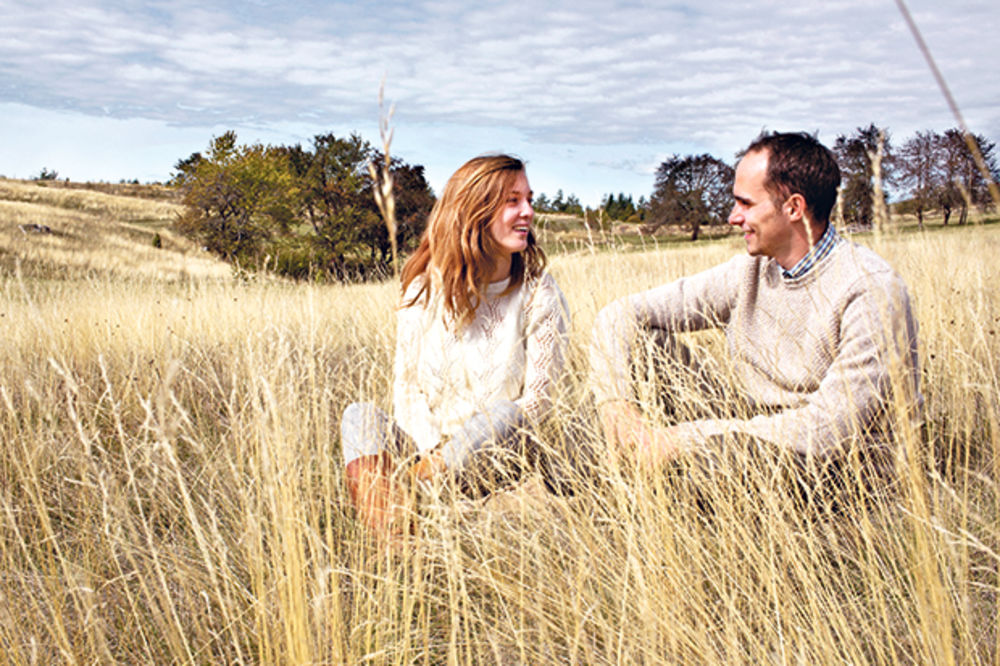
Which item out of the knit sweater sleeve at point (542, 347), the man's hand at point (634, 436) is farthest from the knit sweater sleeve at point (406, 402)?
the man's hand at point (634, 436)

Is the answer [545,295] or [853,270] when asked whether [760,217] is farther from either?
[545,295]

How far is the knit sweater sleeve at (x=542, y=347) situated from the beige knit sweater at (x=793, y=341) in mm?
173

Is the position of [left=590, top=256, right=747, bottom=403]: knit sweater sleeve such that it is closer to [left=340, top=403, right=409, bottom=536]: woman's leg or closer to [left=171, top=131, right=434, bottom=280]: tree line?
[left=340, top=403, right=409, bottom=536]: woman's leg

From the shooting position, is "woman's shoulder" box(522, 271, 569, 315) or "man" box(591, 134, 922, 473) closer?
"man" box(591, 134, 922, 473)

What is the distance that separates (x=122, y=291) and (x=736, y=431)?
19.4 ft

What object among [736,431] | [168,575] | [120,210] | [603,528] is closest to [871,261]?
[736,431]

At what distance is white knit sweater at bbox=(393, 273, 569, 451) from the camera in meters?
2.47

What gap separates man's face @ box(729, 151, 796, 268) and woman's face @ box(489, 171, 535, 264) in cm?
76

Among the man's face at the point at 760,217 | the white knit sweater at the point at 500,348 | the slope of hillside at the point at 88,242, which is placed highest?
the slope of hillside at the point at 88,242

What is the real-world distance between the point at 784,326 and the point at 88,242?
26.1 metres

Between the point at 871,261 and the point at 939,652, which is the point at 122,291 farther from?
the point at 939,652

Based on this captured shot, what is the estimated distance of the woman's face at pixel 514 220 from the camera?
2580 millimetres

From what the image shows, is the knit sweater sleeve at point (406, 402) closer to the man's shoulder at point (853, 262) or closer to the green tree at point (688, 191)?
the man's shoulder at point (853, 262)

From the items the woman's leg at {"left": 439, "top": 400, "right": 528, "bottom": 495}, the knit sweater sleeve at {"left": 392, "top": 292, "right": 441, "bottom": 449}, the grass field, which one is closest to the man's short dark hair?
the grass field
